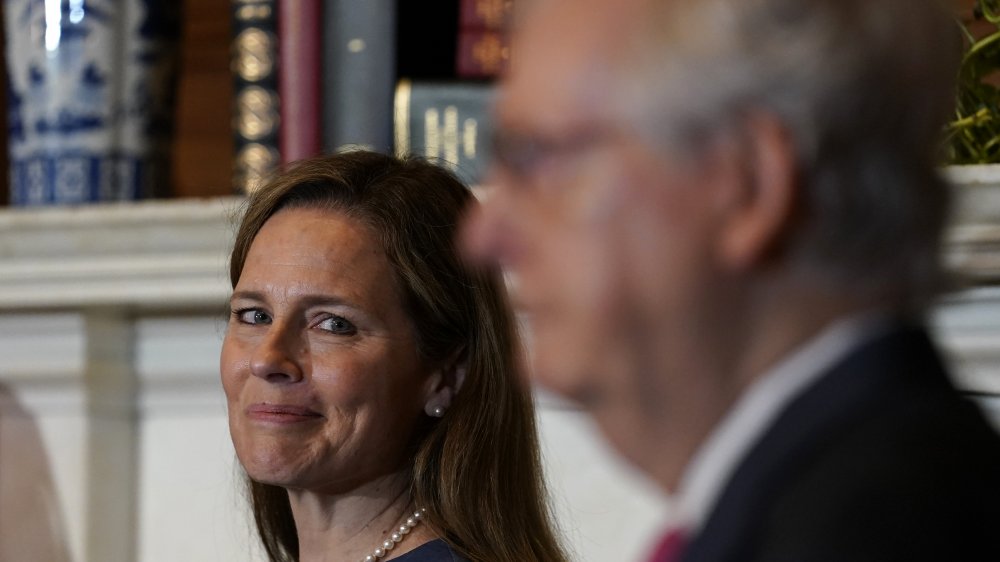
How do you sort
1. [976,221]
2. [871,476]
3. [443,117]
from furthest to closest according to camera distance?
1. [443,117]
2. [976,221]
3. [871,476]

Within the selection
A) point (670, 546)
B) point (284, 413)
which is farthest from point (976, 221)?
point (670, 546)

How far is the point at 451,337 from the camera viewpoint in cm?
127

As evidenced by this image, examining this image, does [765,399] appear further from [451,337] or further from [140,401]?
[140,401]

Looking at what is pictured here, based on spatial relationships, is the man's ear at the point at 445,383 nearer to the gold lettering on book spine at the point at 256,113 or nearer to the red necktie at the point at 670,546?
the gold lettering on book spine at the point at 256,113

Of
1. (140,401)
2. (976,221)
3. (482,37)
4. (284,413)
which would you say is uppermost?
(482,37)

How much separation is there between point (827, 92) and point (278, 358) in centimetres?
84

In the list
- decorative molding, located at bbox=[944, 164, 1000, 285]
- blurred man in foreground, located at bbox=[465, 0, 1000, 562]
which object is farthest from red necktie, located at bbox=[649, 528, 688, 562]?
decorative molding, located at bbox=[944, 164, 1000, 285]

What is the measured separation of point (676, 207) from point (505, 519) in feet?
2.90

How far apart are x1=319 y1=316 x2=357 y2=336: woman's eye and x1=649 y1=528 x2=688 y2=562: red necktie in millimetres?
794

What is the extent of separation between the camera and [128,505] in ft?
5.32

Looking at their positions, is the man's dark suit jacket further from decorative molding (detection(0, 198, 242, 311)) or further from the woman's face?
decorative molding (detection(0, 198, 242, 311))

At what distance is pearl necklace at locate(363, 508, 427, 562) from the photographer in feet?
4.07

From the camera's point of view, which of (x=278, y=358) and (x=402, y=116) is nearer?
(x=278, y=358)

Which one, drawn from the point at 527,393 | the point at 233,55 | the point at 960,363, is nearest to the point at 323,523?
the point at 527,393
